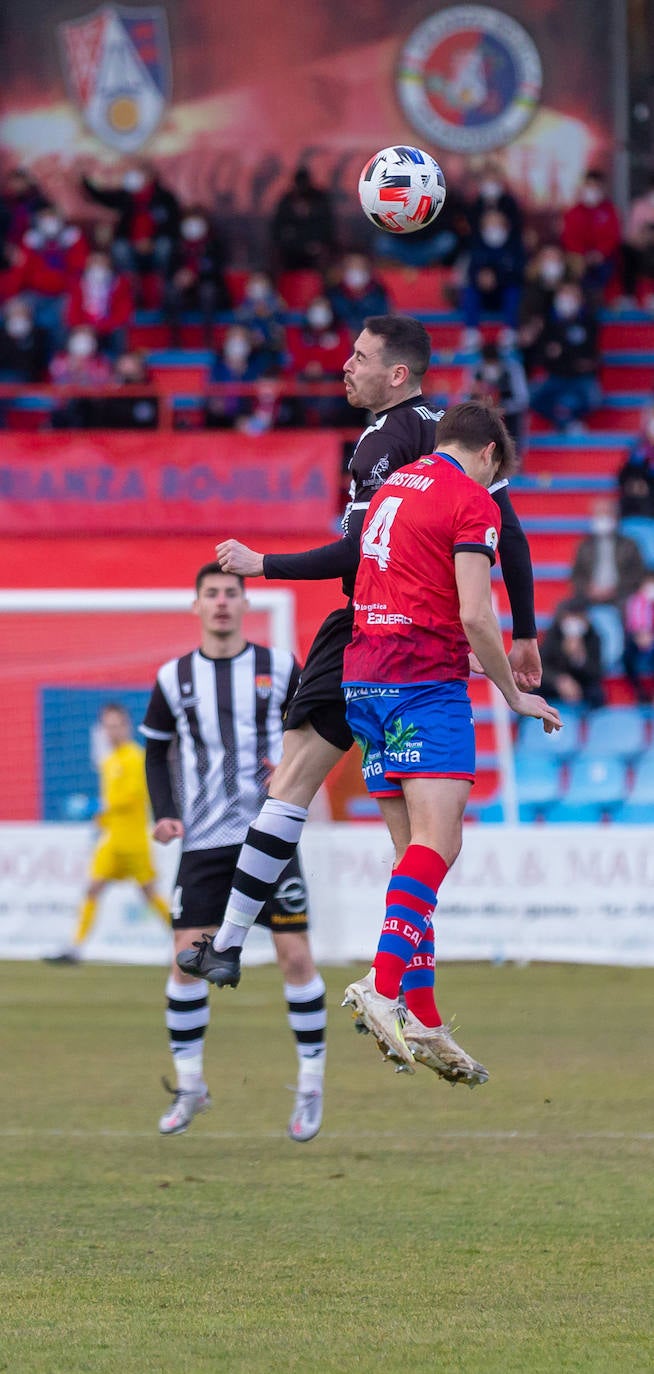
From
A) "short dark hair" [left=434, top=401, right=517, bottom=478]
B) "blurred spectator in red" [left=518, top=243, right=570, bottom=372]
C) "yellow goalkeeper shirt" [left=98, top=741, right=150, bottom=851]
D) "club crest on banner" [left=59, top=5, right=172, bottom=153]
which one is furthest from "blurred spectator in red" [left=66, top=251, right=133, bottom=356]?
"short dark hair" [left=434, top=401, right=517, bottom=478]

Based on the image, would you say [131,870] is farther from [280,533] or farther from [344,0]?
[344,0]

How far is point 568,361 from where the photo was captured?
2186 cm

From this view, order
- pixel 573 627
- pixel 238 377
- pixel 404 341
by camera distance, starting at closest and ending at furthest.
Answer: pixel 404 341 → pixel 573 627 → pixel 238 377

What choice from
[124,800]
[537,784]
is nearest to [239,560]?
[124,800]

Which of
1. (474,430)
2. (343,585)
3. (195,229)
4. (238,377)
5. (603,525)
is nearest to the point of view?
(474,430)

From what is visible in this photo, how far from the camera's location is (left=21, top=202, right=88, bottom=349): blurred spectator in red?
2273cm

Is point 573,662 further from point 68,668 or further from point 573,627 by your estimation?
point 68,668

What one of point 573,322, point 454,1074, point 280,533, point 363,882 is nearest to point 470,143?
point 573,322

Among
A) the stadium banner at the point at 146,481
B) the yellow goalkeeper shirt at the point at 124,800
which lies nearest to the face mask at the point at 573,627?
the stadium banner at the point at 146,481

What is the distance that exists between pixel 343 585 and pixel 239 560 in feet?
1.82

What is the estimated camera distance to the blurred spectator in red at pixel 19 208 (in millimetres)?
23500

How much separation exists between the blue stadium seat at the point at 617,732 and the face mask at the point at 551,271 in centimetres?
585

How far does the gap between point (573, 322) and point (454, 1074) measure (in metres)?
17.0

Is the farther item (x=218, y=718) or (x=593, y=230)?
(x=593, y=230)
